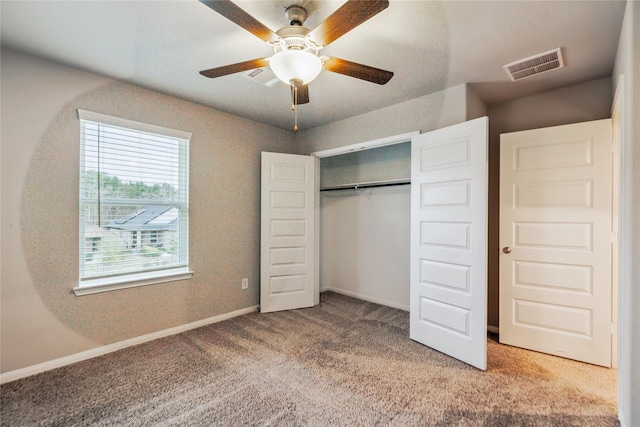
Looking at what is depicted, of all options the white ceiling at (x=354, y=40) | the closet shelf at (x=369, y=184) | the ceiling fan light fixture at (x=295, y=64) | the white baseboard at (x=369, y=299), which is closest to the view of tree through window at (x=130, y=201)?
the white ceiling at (x=354, y=40)

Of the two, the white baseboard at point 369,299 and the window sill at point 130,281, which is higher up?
the window sill at point 130,281

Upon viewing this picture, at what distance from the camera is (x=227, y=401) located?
197 cm

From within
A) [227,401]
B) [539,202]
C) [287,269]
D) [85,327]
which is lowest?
[227,401]

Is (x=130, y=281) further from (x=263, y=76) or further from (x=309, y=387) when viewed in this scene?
(x=263, y=76)

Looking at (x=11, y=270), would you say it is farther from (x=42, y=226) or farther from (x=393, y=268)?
(x=393, y=268)

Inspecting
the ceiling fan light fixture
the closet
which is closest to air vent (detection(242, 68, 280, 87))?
the ceiling fan light fixture

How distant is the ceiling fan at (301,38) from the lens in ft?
4.35

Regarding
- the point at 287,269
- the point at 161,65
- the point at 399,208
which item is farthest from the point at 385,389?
the point at 161,65

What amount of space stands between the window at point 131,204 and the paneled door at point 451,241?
247 cm

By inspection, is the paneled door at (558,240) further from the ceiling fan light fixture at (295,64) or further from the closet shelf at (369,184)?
the ceiling fan light fixture at (295,64)

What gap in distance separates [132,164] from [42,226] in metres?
0.86

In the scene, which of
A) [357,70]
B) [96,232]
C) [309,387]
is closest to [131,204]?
[96,232]

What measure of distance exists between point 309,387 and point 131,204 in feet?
7.58

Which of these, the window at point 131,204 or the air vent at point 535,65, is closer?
the air vent at point 535,65
